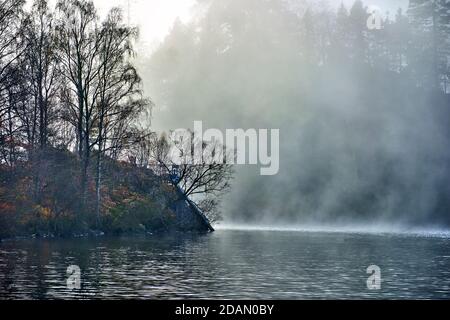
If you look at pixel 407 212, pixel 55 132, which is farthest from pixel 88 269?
pixel 407 212

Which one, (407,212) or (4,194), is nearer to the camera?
(4,194)

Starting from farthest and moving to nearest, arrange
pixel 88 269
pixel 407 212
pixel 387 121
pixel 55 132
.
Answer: pixel 387 121 → pixel 407 212 → pixel 55 132 → pixel 88 269

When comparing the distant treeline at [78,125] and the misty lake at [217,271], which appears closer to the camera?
the misty lake at [217,271]

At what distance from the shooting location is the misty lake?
870 inches

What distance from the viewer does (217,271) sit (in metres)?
28.5

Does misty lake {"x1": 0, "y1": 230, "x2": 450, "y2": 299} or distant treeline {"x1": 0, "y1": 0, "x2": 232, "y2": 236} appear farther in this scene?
distant treeline {"x1": 0, "y1": 0, "x2": 232, "y2": 236}

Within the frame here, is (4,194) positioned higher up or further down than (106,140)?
further down

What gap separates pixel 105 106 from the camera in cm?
5766

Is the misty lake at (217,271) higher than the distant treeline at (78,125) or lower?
lower

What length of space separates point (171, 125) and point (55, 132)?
200 ft

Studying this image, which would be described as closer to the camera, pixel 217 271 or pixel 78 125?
pixel 217 271

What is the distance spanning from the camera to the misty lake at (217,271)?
22.1m
